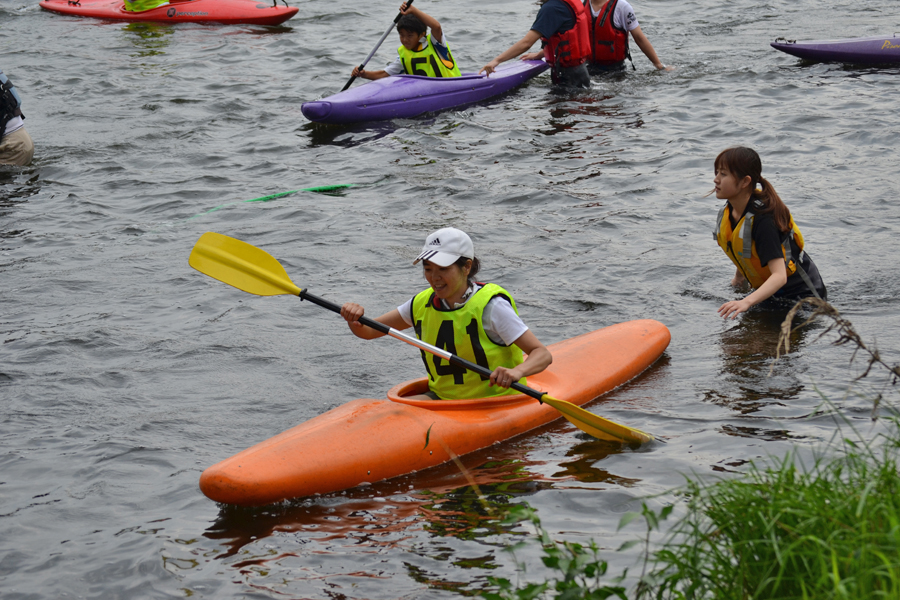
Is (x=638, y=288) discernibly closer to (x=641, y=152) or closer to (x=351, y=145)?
(x=641, y=152)

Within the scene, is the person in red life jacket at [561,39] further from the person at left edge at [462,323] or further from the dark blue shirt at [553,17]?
the person at left edge at [462,323]

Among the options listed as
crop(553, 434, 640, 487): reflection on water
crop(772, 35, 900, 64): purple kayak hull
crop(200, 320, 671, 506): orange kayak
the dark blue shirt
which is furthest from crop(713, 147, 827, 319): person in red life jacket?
crop(772, 35, 900, 64): purple kayak hull

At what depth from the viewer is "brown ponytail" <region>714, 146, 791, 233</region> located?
4398 mm

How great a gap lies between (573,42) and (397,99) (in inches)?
→ 80.2

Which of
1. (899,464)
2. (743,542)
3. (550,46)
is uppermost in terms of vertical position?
(550,46)

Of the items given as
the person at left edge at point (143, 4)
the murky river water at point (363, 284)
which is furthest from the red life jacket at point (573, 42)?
the person at left edge at point (143, 4)

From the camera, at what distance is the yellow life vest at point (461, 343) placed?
3.79m

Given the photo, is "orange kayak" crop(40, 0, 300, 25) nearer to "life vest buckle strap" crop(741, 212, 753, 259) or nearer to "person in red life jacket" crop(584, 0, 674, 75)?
"person in red life jacket" crop(584, 0, 674, 75)

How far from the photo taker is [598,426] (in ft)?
12.2

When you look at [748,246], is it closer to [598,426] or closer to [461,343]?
[598,426]

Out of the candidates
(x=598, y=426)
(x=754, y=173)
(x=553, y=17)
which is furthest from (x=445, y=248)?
(x=553, y=17)

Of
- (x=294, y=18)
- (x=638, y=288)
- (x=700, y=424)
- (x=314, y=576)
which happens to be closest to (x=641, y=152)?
(x=638, y=288)

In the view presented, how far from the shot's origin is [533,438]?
4008mm

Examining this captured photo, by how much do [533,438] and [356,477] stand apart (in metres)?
0.88
